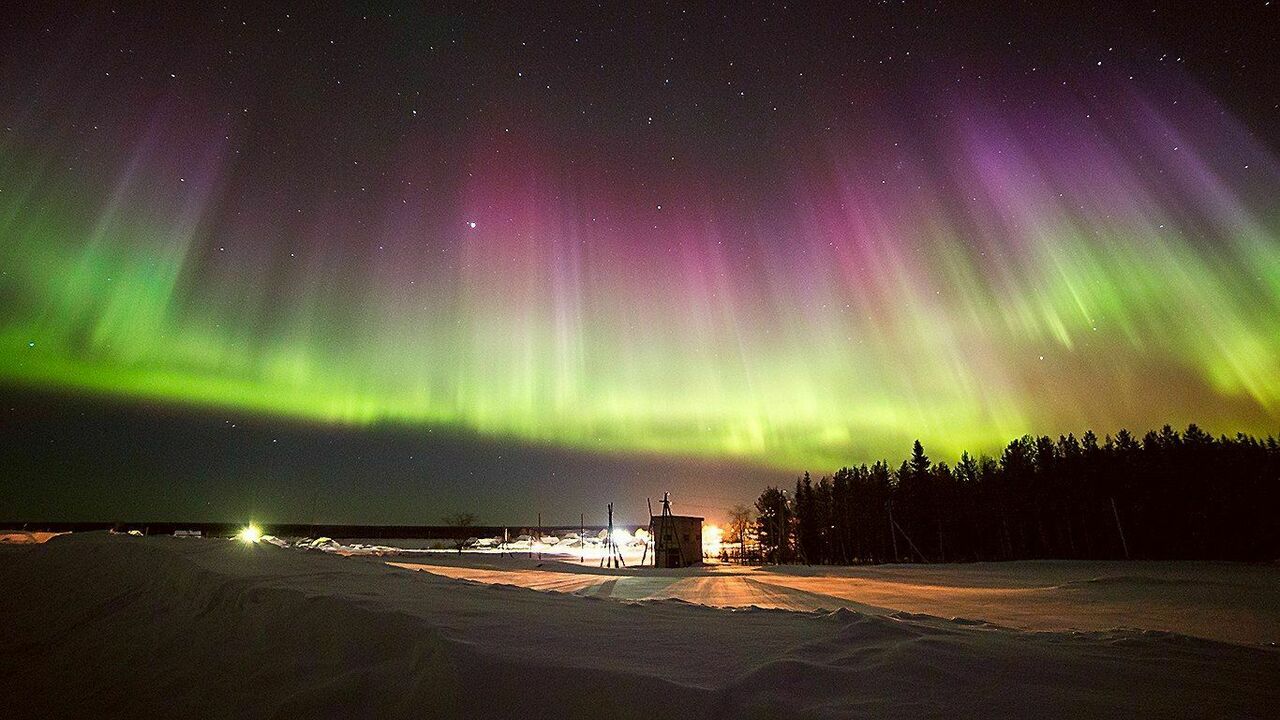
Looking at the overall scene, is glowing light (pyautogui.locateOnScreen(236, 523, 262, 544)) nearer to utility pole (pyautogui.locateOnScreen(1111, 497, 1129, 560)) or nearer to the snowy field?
the snowy field

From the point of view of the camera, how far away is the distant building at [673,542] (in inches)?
2013

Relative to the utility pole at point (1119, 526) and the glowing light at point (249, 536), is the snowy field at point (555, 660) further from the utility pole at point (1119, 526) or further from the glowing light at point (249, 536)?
the utility pole at point (1119, 526)

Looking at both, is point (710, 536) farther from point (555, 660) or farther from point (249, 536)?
point (555, 660)

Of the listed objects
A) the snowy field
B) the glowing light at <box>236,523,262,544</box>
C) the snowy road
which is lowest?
the snowy road

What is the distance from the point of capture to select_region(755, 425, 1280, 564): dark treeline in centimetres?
4572

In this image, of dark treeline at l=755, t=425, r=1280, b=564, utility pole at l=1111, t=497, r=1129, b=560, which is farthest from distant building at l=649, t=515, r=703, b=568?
utility pole at l=1111, t=497, r=1129, b=560

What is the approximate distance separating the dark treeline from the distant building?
16844 mm

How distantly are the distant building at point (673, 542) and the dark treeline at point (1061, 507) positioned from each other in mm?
16844

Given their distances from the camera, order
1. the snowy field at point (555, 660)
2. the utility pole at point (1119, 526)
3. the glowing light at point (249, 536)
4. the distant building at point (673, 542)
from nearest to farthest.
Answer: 1. the snowy field at point (555, 660)
2. the glowing light at point (249, 536)
3. the utility pole at point (1119, 526)
4. the distant building at point (673, 542)

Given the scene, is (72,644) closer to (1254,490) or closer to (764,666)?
(764,666)

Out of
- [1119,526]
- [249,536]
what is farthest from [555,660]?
[1119,526]

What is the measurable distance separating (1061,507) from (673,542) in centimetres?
3889

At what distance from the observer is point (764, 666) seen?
417 cm

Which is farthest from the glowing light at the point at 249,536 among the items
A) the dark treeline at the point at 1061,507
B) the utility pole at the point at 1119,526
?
the utility pole at the point at 1119,526
